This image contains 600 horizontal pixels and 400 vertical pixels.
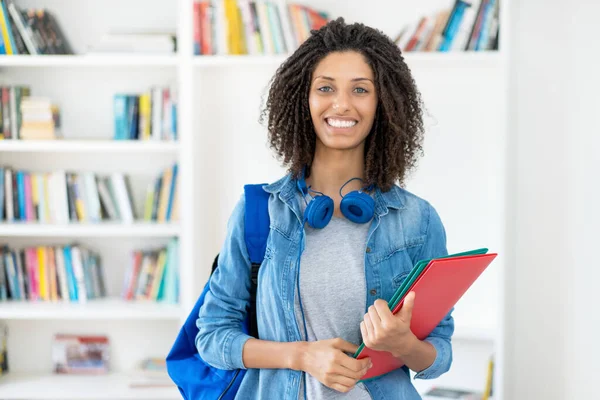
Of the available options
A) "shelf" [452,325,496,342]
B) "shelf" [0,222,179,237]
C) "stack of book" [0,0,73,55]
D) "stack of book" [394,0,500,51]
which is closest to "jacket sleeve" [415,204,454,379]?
"shelf" [452,325,496,342]

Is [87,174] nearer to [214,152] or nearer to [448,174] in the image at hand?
[214,152]

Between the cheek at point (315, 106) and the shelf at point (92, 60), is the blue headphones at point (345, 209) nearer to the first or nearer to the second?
the cheek at point (315, 106)

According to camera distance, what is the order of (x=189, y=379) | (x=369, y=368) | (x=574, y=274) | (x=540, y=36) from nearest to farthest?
(x=369, y=368) < (x=189, y=379) < (x=574, y=274) < (x=540, y=36)

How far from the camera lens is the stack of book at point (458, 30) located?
2947 mm

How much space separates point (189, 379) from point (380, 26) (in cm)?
216

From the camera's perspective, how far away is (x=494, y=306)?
315 cm

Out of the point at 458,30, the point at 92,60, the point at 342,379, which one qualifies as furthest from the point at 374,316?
the point at 92,60

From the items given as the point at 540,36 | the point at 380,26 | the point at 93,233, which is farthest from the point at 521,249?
the point at 93,233

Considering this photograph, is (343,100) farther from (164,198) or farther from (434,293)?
(164,198)

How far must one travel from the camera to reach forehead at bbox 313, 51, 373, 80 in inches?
56.5

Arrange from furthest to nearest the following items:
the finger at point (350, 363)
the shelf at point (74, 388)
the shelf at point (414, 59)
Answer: the shelf at point (74, 388) < the shelf at point (414, 59) < the finger at point (350, 363)

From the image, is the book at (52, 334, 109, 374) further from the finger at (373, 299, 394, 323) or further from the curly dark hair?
the finger at (373, 299, 394, 323)

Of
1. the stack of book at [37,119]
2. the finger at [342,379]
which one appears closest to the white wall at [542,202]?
the finger at [342,379]

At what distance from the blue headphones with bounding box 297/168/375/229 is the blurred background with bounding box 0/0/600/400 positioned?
1570mm
